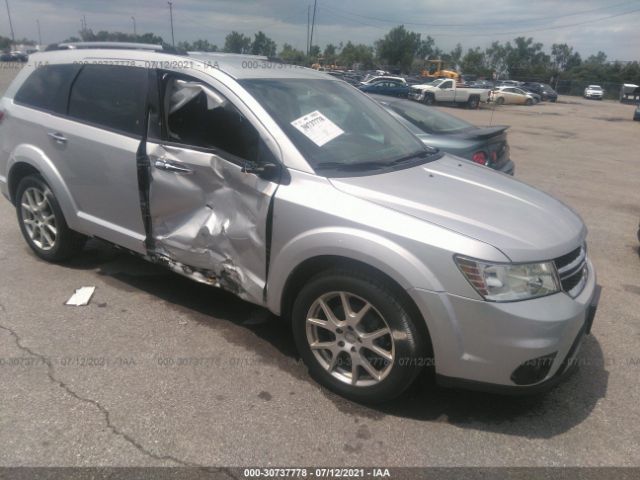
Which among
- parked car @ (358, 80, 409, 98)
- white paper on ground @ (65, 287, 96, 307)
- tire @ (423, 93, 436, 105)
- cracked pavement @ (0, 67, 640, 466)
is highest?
cracked pavement @ (0, 67, 640, 466)

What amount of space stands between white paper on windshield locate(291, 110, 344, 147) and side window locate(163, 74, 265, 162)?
293 mm

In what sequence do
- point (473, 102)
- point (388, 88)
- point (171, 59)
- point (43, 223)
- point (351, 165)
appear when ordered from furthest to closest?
point (473, 102) < point (388, 88) < point (43, 223) < point (171, 59) < point (351, 165)

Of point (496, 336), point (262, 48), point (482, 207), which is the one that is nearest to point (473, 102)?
point (262, 48)

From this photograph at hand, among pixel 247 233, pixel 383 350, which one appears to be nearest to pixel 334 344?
pixel 383 350

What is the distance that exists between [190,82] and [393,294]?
2.00 meters

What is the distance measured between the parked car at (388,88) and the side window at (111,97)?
29.3m

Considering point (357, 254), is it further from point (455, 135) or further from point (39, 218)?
point (455, 135)

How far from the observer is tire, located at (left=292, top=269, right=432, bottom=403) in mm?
2598

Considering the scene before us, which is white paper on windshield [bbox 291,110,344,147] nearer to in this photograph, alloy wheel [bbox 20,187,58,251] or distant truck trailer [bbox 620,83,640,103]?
alloy wheel [bbox 20,187,58,251]

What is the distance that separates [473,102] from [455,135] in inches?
1154

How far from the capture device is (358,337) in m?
2.80

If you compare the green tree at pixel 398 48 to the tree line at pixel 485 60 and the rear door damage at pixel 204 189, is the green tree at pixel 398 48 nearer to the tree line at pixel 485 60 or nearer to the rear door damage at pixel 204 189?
the tree line at pixel 485 60

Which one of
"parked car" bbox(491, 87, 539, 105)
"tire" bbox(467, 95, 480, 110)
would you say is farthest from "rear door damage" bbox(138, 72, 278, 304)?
"parked car" bbox(491, 87, 539, 105)

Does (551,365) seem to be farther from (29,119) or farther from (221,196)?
(29,119)
